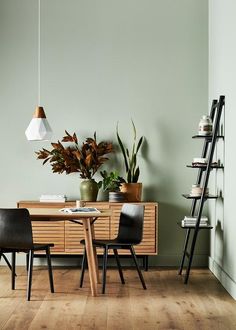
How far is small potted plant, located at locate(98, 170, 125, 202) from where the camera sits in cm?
732

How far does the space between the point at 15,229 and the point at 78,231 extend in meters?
1.63

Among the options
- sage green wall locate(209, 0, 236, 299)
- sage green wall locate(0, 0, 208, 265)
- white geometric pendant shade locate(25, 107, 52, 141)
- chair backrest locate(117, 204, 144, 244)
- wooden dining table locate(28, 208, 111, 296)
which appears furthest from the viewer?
sage green wall locate(0, 0, 208, 265)

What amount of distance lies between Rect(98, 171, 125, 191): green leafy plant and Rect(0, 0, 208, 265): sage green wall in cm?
27

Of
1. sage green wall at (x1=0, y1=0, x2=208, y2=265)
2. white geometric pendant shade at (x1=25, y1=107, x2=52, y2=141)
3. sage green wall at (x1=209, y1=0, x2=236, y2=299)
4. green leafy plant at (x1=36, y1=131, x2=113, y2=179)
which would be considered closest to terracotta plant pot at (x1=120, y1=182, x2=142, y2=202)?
sage green wall at (x1=0, y1=0, x2=208, y2=265)

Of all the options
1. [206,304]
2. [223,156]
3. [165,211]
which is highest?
[223,156]

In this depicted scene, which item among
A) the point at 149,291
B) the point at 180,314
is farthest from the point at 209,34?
the point at 180,314

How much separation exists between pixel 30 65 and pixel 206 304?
11.7ft

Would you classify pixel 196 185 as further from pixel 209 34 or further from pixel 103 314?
pixel 103 314

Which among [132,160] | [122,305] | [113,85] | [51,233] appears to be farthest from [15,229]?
[113,85]

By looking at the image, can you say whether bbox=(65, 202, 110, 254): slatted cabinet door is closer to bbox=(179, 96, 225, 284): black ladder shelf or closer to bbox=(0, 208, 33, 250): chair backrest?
bbox=(179, 96, 225, 284): black ladder shelf

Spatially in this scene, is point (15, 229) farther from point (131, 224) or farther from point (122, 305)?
point (131, 224)

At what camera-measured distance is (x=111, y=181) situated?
739 centimetres

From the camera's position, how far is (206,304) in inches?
217

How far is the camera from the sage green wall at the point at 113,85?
761 cm
